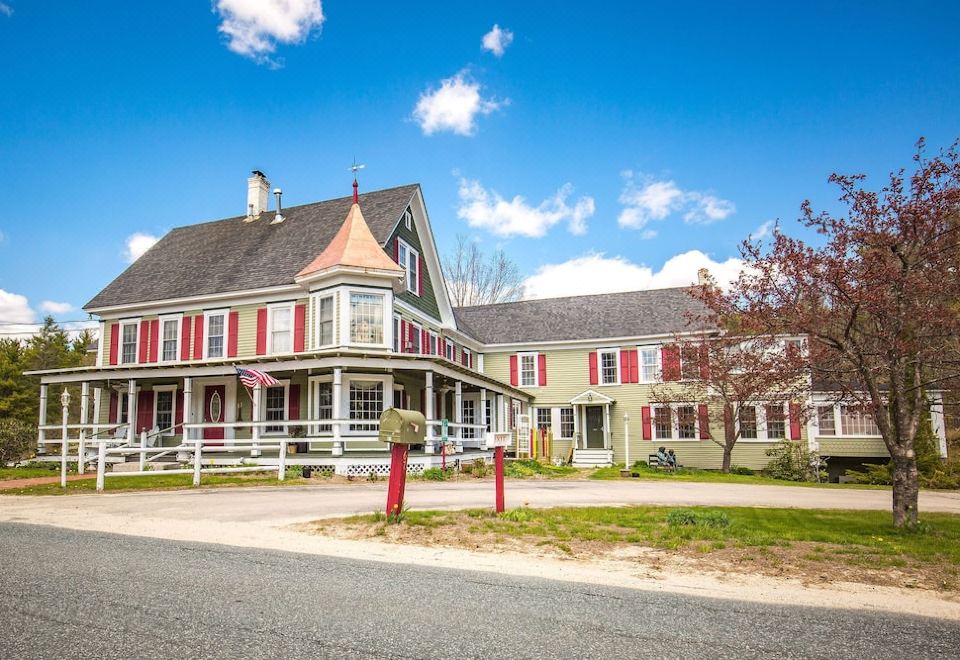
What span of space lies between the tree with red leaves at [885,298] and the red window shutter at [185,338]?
19429mm

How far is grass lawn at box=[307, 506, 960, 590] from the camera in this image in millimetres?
7059

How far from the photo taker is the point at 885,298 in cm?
870

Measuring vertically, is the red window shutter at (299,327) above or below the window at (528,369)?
above

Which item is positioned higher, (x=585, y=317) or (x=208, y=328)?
(x=585, y=317)

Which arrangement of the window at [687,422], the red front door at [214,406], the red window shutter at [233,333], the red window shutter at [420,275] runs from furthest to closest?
the window at [687,422]
the red window shutter at [420,275]
the red window shutter at [233,333]
the red front door at [214,406]

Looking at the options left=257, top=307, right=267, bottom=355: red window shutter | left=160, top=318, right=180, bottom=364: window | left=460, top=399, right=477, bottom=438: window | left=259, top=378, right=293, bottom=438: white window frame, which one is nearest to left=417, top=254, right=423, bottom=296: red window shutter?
left=257, top=307, right=267, bottom=355: red window shutter

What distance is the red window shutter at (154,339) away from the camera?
2342 cm

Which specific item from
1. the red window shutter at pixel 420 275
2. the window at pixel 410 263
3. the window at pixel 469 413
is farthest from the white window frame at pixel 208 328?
the window at pixel 469 413

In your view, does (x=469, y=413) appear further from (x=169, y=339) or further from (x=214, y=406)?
(x=169, y=339)

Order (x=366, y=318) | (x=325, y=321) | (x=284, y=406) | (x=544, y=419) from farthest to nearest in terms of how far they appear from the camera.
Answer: (x=544, y=419) → (x=284, y=406) → (x=325, y=321) → (x=366, y=318)

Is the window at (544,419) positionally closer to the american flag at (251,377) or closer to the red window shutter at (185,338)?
the red window shutter at (185,338)

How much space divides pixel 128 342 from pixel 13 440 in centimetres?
466

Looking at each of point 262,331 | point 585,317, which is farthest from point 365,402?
point 585,317

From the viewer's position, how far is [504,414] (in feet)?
86.3
